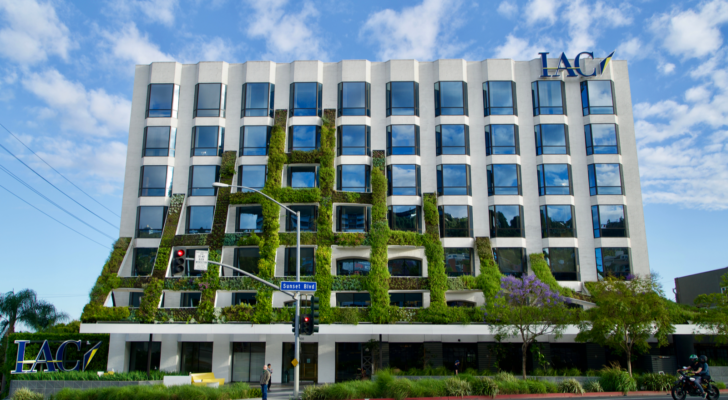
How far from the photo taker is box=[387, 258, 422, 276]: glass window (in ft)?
126

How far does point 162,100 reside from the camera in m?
41.6

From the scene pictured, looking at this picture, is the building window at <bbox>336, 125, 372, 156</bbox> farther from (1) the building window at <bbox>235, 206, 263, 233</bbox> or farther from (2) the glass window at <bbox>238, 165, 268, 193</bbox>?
(1) the building window at <bbox>235, 206, 263, 233</bbox>

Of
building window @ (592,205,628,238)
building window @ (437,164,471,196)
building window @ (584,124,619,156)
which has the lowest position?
building window @ (592,205,628,238)

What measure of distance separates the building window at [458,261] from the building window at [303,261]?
387 inches

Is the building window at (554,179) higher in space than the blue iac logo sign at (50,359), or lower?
higher

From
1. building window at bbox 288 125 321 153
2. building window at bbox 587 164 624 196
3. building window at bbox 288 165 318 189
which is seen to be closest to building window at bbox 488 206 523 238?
building window at bbox 587 164 624 196

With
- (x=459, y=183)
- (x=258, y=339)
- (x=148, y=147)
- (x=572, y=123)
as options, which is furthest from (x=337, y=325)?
(x=572, y=123)

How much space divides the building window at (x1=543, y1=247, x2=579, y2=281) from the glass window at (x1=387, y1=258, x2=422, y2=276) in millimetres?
9420

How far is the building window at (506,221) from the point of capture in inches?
1519

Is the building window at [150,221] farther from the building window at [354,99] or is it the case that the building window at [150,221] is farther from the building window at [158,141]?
the building window at [354,99]

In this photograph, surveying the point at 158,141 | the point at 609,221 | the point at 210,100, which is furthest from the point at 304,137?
the point at 609,221

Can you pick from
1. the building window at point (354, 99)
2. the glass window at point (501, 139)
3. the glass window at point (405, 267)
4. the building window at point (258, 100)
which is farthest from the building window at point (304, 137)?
the glass window at point (501, 139)

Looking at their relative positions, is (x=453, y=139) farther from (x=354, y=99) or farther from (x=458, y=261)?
(x=458, y=261)

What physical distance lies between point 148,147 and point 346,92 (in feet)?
53.1
